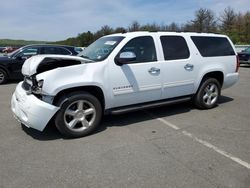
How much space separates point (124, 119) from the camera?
5816 millimetres

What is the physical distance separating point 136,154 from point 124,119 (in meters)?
1.77

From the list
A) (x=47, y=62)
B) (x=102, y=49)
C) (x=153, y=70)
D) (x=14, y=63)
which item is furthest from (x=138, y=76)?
(x=14, y=63)

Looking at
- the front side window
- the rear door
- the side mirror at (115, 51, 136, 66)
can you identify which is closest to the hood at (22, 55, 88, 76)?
the side mirror at (115, 51, 136, 66)

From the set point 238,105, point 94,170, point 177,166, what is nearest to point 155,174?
point 177,166

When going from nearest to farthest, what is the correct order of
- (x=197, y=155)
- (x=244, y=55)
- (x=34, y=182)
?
(x=34, y=182) < (x=197, y=155) < (x=244, y=55)

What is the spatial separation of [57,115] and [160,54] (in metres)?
2.43

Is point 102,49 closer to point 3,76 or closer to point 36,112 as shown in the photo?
point 36,112

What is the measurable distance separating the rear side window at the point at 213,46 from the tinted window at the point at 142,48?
1318 mm

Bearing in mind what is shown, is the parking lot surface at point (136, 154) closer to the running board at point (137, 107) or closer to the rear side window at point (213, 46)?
the running board at point (137, 107)

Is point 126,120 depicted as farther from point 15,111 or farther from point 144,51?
point 15,111

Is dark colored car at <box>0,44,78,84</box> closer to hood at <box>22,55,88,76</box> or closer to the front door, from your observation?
hood at <box>22,55,88,76</box>

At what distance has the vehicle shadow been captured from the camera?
4909mm

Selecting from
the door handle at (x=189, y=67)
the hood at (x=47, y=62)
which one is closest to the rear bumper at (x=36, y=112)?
the hood at (x=47, y=62)

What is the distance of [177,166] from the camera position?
3.71 meters
